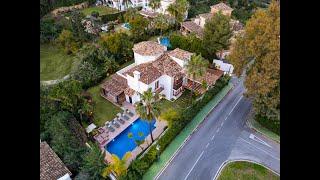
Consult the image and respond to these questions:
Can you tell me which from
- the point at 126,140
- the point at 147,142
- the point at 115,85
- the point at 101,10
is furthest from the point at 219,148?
the point at 101,10

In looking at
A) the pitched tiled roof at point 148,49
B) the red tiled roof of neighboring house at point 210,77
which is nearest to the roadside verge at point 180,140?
the red tiled roof of neighboring house at point 210,77

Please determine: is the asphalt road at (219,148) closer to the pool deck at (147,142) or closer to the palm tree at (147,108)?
the pool deck at (147,142)

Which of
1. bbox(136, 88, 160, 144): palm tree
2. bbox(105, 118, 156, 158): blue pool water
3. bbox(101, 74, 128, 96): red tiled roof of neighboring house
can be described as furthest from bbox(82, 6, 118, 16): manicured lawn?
bbox(136, 88, 160, 144): palm tree

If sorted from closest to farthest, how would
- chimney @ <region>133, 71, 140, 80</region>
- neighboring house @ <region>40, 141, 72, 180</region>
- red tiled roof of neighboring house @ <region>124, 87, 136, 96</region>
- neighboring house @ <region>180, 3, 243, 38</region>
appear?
neighboring house @ <region>40, 141, 72, 180</region> < chimney @ <region>133, 71, 140, 80</region> < red tiled roof of neighboring house @ <region>124, 87, 136, 96</region> < neighboring house @ <region>180, 3, 243, 38</region>

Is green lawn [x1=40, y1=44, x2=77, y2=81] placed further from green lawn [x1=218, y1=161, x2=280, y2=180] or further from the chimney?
green lawn [x1=218, y1=161, x2=280, y2=180]
